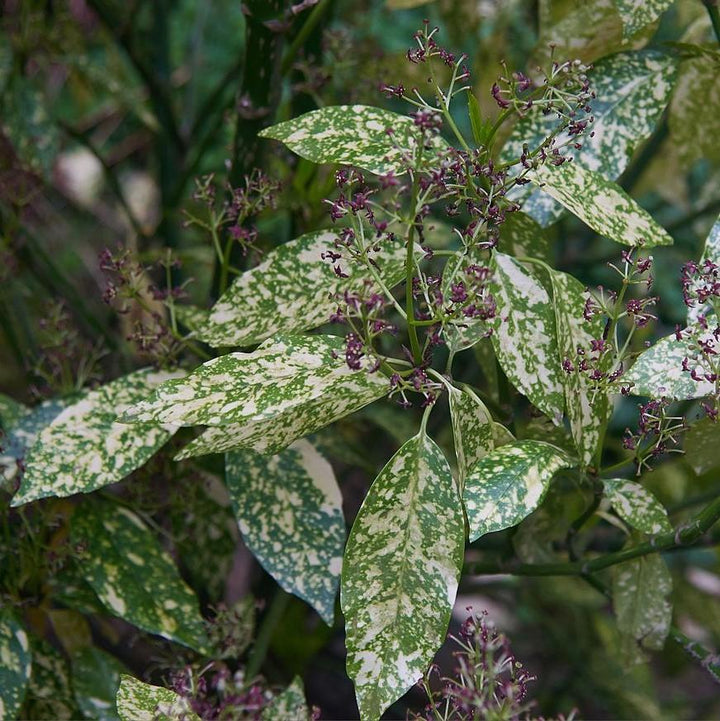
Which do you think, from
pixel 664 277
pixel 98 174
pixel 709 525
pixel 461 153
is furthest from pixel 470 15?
pixel 98 174

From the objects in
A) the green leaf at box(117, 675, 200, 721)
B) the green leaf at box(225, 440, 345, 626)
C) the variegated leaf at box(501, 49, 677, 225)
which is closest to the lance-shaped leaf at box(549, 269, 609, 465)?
the variegated leaf at box(501, 49, 677, 225)

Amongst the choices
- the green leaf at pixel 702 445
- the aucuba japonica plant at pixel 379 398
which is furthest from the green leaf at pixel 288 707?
the green leaf at pixel 702 445

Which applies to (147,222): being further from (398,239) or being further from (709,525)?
(709,525)

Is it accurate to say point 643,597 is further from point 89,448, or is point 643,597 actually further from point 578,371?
point 89,448

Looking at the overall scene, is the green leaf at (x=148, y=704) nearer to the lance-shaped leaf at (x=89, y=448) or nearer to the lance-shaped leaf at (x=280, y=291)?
the lance-shaped leaf at (x=89, y=448)

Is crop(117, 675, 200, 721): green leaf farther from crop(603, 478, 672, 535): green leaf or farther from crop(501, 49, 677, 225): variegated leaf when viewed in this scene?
crop(501, 49, 677, 225): variegated leaf

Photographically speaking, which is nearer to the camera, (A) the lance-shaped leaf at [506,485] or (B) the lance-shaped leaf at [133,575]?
(A) the lance-shaped leaf at [506,485]

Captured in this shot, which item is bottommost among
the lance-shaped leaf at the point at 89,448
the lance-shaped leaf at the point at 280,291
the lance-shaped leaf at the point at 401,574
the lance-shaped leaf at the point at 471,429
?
the lance-shaped leaf at the point at 401,574
